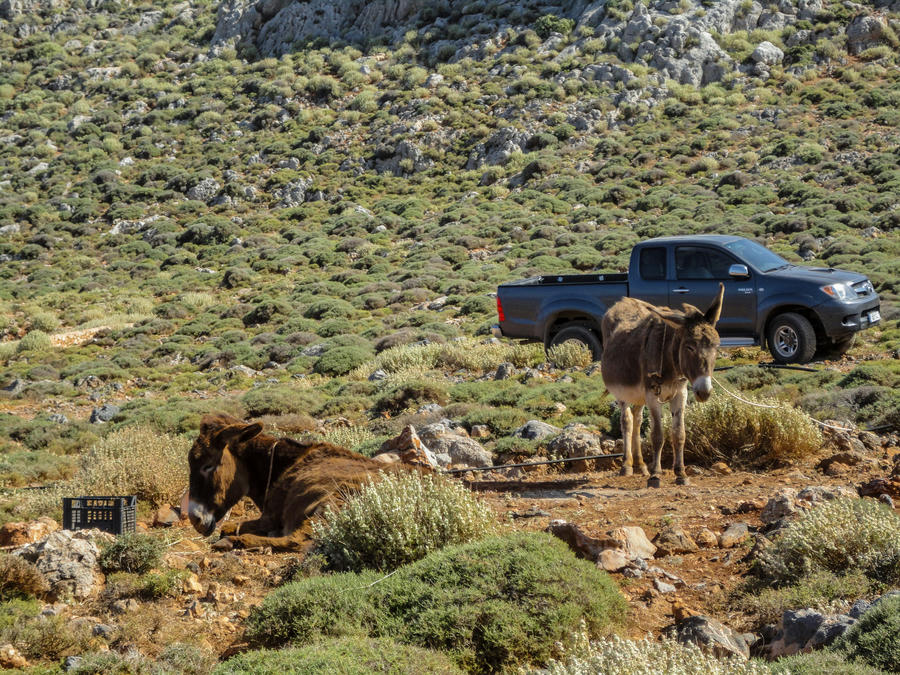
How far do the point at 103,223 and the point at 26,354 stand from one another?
22.5 metres

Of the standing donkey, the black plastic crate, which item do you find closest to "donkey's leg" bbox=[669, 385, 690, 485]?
the standing donkey

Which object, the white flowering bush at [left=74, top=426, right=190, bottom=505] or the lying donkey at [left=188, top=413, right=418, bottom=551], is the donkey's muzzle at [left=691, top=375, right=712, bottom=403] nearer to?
the lying donkey at [left=188, top=413, right=418, bottom=551]

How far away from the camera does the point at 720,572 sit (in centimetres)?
572

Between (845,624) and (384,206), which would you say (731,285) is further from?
(384,206)

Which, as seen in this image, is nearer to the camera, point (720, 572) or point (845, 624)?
point (845, 624)

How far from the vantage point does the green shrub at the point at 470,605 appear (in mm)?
4430

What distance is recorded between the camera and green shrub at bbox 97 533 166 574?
6.25 metres

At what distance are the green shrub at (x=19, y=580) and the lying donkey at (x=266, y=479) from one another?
1.31 metres

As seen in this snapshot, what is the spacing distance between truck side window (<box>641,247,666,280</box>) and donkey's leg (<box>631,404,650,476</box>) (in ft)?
17.5

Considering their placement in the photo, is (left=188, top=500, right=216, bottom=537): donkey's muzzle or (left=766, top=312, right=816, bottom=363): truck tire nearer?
(left=188, top=500, right=216, bottom=537): donkey's muzzle

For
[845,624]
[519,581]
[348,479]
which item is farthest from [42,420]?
[845,624]

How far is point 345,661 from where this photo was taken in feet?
12.8

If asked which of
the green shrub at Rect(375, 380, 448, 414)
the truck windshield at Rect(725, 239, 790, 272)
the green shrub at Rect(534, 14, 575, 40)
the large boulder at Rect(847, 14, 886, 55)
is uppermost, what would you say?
the green shrub at Rect(534, 14, 575, 40)

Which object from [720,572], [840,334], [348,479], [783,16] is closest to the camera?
[720,572]
